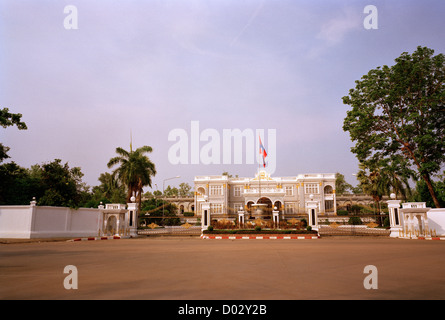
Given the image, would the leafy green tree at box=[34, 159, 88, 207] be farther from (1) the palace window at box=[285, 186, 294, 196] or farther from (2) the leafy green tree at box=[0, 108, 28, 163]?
(1) the palace window at box=[285, 186, 294, 196]

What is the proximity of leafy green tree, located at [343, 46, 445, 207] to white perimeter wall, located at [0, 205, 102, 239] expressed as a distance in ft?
71.0

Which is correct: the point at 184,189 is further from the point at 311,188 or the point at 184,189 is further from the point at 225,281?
the point at 225,281

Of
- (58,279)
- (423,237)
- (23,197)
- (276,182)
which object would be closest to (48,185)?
(23,197)

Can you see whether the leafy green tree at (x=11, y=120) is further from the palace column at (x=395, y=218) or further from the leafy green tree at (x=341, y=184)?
the leafy green tree at (x=341, y=184)

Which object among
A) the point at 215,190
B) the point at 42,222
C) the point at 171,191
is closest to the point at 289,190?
the point at 215,190

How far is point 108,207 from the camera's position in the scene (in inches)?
→ 872

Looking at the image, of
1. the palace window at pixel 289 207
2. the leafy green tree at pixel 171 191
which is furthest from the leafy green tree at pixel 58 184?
the leafy green tree at pixel 171 191

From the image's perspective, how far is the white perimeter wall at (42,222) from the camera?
18562 millimetres

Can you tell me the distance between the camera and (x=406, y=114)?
2109 cm

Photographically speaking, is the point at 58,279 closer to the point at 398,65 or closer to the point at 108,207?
the point at 108,207

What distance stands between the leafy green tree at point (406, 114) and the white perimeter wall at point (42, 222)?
2165 centimetres

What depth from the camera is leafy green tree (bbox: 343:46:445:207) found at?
67.3 feet

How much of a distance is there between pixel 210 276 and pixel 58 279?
285 centimetres

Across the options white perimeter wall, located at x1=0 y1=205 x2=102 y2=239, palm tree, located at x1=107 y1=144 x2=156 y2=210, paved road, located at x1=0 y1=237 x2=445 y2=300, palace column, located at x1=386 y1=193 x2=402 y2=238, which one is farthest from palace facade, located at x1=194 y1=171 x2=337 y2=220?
paved road, located at x1=0 y1=237 x2=445 y2=300
